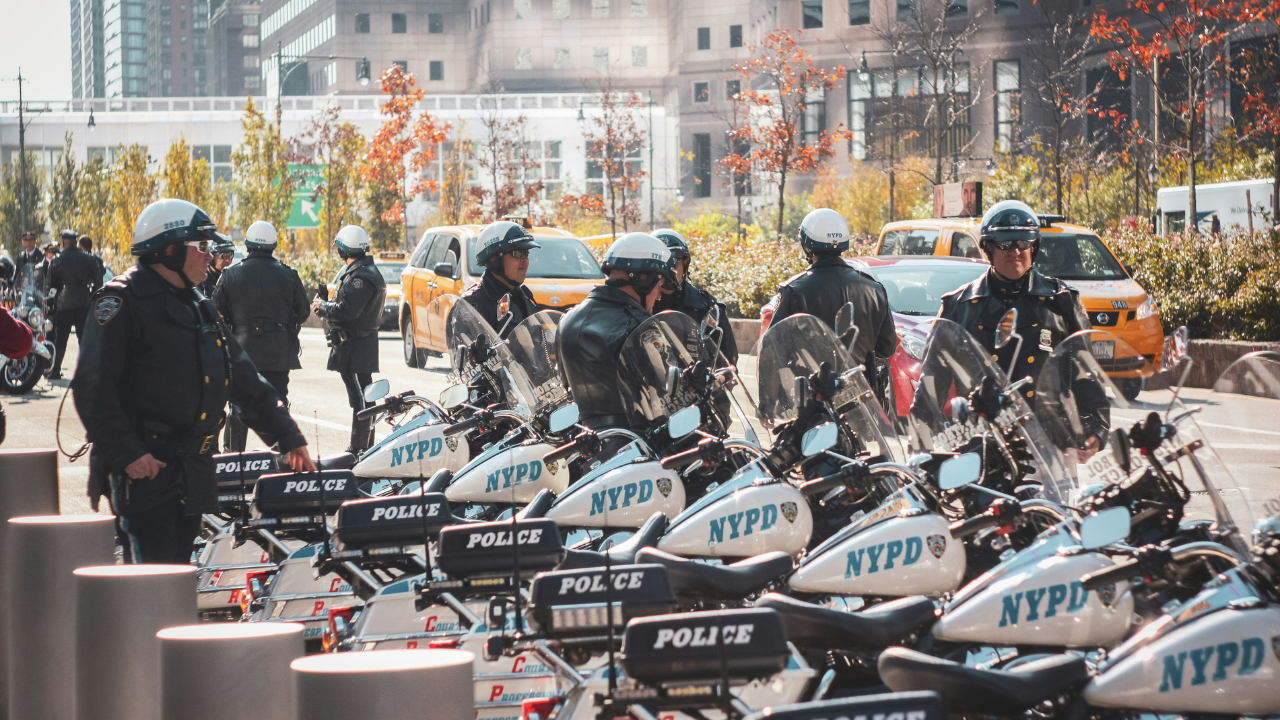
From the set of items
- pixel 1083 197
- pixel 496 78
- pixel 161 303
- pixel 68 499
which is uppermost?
pixel 496 78

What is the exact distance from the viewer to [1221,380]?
371cm

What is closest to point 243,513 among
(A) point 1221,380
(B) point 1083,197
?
(A) point 1221,380

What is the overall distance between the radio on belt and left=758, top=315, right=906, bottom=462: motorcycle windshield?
203 centimetres

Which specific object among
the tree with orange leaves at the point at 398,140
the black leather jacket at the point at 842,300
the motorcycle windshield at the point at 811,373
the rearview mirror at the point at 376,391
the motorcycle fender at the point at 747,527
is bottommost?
the motorcycle fender at the point at 747,527

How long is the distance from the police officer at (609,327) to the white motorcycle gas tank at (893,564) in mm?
2070

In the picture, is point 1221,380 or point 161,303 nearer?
point 1221,380

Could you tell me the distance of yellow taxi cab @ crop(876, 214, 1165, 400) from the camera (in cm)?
1488

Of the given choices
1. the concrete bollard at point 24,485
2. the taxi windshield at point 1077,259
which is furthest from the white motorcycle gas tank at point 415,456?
the taxi windshield at point 1077,259

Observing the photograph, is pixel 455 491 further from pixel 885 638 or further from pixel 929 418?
pixel 885 638

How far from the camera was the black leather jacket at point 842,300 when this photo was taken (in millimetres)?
7691

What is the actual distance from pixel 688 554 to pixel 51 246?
75.1 feet

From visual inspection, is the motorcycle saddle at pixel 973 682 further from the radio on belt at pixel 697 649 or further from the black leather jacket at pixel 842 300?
the black leather jacket at pixel 842 300

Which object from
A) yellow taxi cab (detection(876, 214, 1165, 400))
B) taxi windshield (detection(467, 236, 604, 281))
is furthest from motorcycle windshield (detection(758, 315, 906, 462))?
taxi windshield (detection(467, 236, 604, 281))

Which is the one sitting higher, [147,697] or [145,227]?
[145,227]
